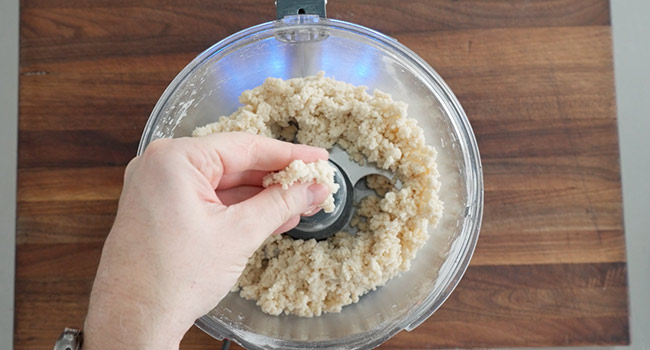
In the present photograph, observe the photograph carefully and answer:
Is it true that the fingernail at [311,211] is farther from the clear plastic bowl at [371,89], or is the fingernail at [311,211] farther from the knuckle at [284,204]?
the clear plastic bowl at [371,89]

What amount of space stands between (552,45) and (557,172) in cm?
25

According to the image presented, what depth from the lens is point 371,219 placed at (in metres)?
0.90

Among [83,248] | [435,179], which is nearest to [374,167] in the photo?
[435,179]

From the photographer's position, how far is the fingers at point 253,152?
0.69m

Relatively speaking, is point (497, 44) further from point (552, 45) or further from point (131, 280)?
point (131, 280)

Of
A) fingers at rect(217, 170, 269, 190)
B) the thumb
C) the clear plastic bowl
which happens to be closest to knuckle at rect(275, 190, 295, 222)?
the thumb

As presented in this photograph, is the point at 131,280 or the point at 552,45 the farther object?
the point at 552,45

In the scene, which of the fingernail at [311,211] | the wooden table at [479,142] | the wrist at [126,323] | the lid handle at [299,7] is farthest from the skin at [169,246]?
the wooden table at [479,142]

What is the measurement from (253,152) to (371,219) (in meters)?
0.27

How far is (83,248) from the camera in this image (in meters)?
1.04

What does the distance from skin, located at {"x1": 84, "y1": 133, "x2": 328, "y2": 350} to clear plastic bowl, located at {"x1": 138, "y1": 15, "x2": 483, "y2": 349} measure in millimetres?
211

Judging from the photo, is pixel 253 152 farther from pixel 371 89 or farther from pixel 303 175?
pixel 371 89

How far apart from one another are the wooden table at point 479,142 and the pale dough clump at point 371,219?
0.23 meters

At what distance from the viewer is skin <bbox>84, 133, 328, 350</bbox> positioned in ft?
2.11
